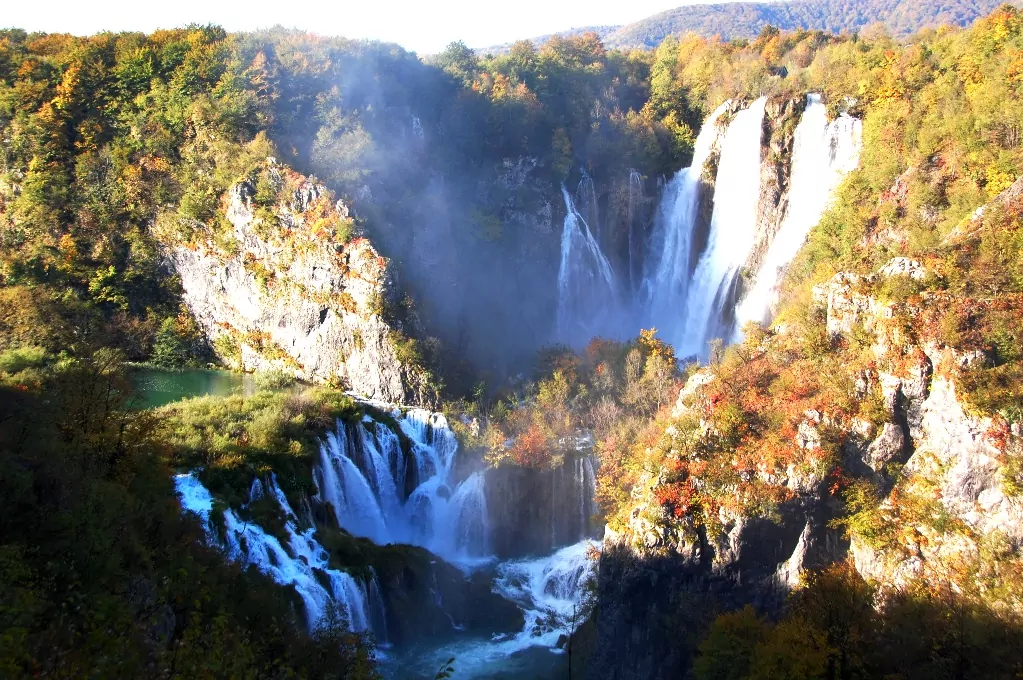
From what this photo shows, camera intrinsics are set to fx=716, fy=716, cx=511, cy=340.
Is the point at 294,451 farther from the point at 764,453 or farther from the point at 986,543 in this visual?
the point at 986,543

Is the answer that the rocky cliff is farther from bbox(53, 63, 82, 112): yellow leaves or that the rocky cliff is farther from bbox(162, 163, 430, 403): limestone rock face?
bbox(53, 63, 82, 112): yellow leaves

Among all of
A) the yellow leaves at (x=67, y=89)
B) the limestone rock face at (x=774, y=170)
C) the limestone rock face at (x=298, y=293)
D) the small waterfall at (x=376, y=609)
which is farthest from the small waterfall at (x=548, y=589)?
the yellow leaves at (x=67, y=89)

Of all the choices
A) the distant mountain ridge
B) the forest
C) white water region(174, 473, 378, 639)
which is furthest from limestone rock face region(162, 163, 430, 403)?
the distant mountain ridge

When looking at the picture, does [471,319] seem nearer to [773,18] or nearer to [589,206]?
[589,206]

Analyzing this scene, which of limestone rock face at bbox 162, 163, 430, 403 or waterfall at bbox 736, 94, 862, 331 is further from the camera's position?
waterfall at bbox 736, 94, 862, 331

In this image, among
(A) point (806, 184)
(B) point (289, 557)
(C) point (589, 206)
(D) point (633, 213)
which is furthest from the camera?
(C) point (589, 206)

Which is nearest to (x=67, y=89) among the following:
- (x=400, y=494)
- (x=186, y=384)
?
(x=186, y=384)
